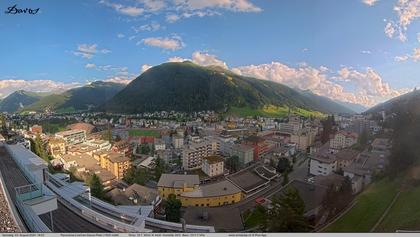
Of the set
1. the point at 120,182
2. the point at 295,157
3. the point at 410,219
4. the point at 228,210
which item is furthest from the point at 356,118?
the point at 120,182

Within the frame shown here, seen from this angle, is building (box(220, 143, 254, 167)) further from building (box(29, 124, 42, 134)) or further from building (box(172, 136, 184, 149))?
building (box(29, 124, 42, 134))

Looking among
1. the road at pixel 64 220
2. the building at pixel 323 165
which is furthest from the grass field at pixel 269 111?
the road at pixel 64 220

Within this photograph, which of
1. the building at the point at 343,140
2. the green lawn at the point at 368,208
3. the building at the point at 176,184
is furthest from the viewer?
the building at the point at 343,140

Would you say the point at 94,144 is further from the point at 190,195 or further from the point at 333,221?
the point at 333,221

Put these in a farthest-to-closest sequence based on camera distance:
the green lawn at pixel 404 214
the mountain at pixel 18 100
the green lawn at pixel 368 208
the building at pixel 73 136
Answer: the building at pixel 73 136 → the mountain at pixel 18 100 → the green lawn at pixel 368 208 → the green lawn at pixel 404 214

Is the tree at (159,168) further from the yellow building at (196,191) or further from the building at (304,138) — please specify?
the building at (304,138)

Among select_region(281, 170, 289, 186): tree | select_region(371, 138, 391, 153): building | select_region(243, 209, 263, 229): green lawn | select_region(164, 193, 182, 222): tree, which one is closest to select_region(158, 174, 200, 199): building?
select_region(164, 193, 182, 222): tree

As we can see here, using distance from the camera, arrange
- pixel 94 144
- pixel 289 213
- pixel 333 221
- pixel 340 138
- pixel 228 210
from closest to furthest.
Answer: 1. pixel 289 213
2. pixel 333 221
3. pixel 228 210
4. pixel 340 138
5. pixel 94 144
